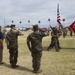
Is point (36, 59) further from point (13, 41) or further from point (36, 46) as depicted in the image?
point (13, 41)

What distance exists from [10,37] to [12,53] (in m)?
0.77

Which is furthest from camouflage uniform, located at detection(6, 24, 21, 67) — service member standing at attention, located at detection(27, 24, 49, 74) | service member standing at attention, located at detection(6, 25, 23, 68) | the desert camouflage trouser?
the desert camouflage trouser

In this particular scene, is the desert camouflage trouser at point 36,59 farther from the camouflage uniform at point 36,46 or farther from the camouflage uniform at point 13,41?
the camouflage uniform at point 13,41

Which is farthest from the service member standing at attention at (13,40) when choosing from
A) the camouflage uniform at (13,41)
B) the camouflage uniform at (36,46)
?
the camouflage uniform at (36,46)

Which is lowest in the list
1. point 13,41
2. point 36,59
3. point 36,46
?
point 36,59

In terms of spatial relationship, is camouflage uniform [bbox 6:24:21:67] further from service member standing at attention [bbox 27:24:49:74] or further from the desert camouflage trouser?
the desert camouflage trouser

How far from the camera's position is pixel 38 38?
414 inches

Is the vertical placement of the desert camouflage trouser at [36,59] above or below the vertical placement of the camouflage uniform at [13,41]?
below

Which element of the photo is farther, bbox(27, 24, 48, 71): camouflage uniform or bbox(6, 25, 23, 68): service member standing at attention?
bbox(6, 25, 23, 68): service member standing at attention

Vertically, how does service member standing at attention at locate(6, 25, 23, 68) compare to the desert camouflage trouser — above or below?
above

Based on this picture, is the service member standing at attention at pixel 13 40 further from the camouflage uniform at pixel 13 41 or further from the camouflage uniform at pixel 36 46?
the camouflage uniform at pixel 36 46

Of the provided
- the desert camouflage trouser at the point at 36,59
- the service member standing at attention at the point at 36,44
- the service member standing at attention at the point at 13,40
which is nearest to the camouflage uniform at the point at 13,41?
the service member standing at attention at the point at 13,40

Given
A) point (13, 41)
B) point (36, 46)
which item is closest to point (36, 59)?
point (36, 46)

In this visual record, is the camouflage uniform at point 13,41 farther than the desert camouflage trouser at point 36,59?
Yes
